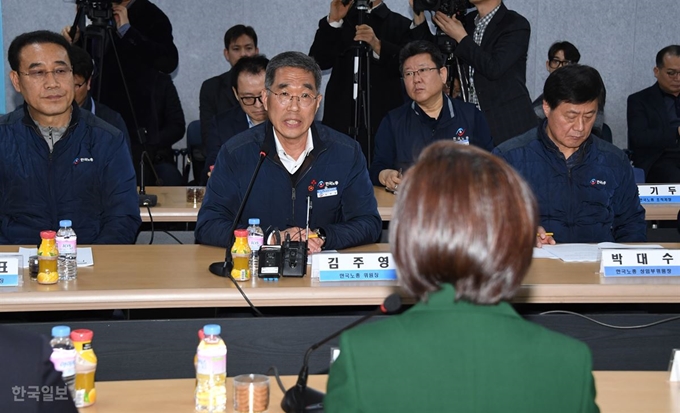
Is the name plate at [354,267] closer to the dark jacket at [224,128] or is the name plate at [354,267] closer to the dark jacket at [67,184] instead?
the dark jacket at [67,184]

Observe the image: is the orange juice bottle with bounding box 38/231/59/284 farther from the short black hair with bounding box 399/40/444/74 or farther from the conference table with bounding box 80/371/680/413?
the short black hair with bounding box 399/40/444/74

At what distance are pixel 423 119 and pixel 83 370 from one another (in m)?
2.93

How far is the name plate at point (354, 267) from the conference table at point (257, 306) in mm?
24

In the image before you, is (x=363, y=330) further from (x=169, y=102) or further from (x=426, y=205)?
(x=169, y=102)

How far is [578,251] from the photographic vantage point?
279cm

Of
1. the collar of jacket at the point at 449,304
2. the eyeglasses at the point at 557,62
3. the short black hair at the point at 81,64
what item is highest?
the eyeglasses at the point at 557,62

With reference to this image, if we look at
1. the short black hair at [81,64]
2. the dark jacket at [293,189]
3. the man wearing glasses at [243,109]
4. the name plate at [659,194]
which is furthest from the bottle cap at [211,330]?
the short black hair at [81,64]

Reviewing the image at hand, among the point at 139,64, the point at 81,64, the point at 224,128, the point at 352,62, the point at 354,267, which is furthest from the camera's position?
the point at 139,64

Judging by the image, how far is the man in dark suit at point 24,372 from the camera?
3.82 feet

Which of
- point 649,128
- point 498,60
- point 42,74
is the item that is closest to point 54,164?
point 42,74

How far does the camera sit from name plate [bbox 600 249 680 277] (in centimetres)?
246

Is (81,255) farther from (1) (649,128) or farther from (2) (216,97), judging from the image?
(1) (649,128)

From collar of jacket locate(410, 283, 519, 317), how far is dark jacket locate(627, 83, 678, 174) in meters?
4.90

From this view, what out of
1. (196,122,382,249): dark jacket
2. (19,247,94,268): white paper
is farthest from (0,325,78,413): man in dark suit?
(196,122,382,249): dark jacket
